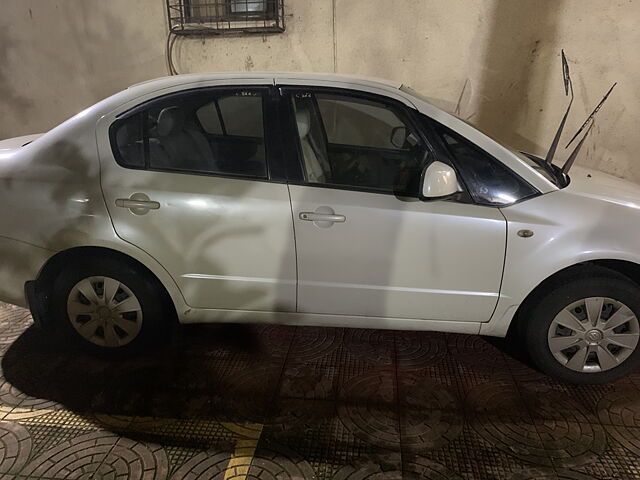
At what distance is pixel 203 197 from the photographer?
2521 mm

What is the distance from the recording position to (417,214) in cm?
245

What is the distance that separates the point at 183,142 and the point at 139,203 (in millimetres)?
417

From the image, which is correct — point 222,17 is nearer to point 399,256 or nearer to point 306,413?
point 399,256

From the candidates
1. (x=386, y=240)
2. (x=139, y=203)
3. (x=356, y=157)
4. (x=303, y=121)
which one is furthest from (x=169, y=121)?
(x=386, y=240)

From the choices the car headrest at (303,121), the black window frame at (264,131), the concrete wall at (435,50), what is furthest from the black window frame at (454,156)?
the concrete wall at (435,50)

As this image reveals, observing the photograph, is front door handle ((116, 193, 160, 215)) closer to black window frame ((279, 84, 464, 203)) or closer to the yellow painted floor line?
black window frame ((279, 84, 464, 203))

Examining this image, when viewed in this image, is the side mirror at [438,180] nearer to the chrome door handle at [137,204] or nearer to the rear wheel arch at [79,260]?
the chrome door handle at [137,204]

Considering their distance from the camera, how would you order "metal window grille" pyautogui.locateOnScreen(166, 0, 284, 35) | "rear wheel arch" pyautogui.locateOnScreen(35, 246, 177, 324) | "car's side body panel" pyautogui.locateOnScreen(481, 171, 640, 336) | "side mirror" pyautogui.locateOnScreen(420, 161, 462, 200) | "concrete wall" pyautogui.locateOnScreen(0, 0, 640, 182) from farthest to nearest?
"metal window grille" pyautogui.locateOnScreen(166, 0, 284, 35) → "concrete wall" pyautogui.locateOnScreen(0, 0, 640, 182) → "rear wheel arch" pyautogui.locateOnScreen(35, 246, 177, 324) → "car's side body panel" pyautogui.locateOnScreen(481, 171, 640, 336) → "side mirror" pyautogui.locateOnScreen(420, 161, 462, 200)

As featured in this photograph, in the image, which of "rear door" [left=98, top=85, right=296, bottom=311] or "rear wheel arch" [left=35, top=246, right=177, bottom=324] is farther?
"rear wheel arch" [left=35, top=246, right=177, bottom=324]

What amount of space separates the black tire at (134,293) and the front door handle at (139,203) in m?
0.35

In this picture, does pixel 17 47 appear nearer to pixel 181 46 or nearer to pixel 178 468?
pixel 181 46

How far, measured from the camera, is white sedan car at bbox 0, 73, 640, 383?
2459 mm

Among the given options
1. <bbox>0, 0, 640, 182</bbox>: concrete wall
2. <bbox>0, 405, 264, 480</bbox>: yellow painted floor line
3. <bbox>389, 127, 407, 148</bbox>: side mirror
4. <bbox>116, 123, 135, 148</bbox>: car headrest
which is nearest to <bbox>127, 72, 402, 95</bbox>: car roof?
<bbox>116, 123, 135, 148</bbox>: car headrest

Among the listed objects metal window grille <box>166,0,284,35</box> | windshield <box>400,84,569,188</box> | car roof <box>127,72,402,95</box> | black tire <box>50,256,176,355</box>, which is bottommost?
black tire <box>50,256,176,355</box>
